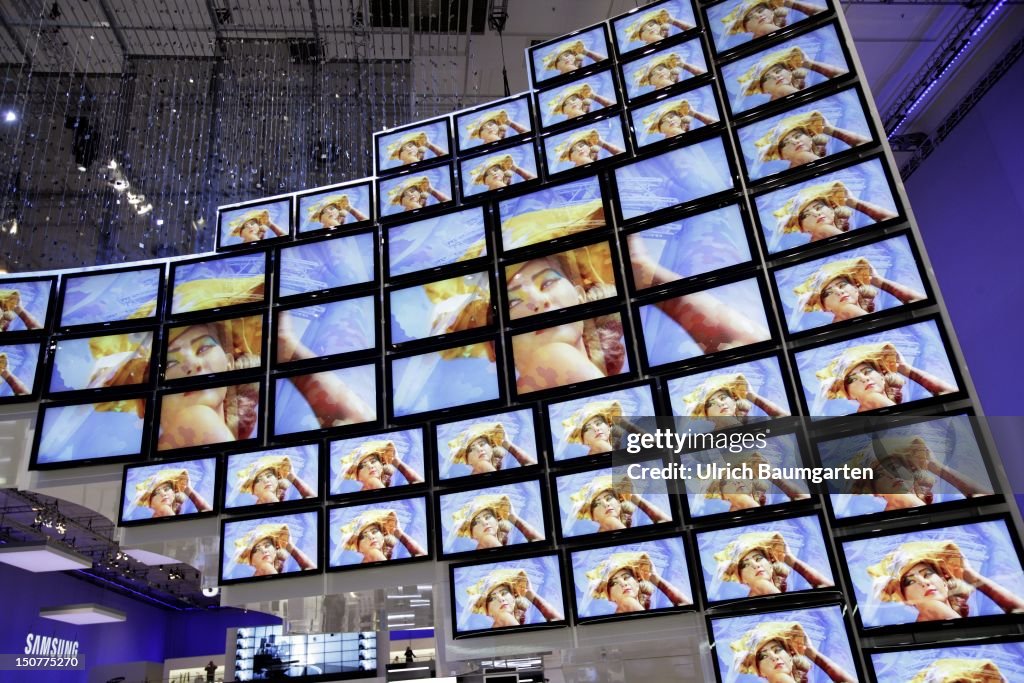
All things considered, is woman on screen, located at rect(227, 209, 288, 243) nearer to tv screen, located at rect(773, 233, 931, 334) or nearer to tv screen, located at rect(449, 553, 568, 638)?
tv screen, located at rect(449, 553, 568, 638)

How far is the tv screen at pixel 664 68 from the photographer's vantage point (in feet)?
17.5

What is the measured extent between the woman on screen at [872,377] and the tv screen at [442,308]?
2104mm

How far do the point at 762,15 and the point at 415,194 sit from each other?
2.70 m

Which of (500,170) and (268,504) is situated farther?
(500,170)

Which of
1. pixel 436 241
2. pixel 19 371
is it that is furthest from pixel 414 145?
pixel 19 371

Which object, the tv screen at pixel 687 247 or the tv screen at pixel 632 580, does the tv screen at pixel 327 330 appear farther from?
the tv screen at pixel 632 580

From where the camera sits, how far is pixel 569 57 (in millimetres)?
5875

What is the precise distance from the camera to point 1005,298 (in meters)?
8.48

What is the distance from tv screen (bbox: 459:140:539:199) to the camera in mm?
5566

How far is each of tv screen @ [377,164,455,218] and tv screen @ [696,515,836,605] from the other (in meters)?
3.11

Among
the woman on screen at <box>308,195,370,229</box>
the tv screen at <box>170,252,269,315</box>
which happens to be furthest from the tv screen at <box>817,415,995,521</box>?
the tv screen at <box>170,252,269,315</box>

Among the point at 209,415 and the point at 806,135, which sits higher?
the point at 806,135

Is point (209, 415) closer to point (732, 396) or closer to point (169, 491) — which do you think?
point (169, 491)

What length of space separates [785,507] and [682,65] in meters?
3.12
